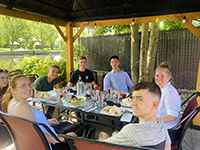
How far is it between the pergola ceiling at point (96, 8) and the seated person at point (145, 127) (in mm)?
3142

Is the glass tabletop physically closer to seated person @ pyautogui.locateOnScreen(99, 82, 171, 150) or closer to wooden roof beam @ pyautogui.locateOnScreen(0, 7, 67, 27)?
seated person @ pyautogui.locateOnScreen(99, 82, 171, 150)

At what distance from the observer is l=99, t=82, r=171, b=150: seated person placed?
3.06 ft

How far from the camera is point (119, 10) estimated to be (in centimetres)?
393

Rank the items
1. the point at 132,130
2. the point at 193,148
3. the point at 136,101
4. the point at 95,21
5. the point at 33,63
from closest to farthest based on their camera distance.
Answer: the point at 132,130 → the point at 136,101 → the point at 193,148 → the point at 95,21 → the point at 33,63

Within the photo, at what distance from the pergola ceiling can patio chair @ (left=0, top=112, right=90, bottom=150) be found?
286 centimetres

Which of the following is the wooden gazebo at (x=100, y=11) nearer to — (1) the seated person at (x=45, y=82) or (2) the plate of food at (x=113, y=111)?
(1) the seated person at (x=45, y=82)

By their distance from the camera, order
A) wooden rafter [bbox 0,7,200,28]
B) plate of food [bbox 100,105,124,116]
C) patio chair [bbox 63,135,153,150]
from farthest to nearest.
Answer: wooden rafter [bbox 0,7,200,28]
plate of food [bbox 100,105,124,116]
patio chair [bbox 63,135,153,150]

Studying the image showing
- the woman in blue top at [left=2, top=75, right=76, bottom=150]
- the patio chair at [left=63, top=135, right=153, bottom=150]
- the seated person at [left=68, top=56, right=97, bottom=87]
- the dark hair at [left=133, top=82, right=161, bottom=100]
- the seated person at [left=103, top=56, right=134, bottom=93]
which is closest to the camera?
the patio chair at [left=63, top=135, right=153, bottom=150]

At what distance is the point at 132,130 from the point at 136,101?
218mm

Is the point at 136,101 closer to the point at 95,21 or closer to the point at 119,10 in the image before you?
the point at 119,10

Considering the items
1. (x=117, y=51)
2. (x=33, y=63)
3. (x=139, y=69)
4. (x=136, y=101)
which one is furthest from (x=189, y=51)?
(x=33, y=63)

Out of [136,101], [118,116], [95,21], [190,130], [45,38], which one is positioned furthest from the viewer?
[45,38]

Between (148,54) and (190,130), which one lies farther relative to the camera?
(148,54)

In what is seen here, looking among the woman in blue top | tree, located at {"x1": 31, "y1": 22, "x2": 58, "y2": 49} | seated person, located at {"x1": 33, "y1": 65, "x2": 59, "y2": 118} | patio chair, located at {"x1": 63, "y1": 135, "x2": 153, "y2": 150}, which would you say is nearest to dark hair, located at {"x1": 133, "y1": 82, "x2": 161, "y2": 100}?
patio chair, located at {"x1": 63, "y1": 135, "x2": 153, "y2": 150}
